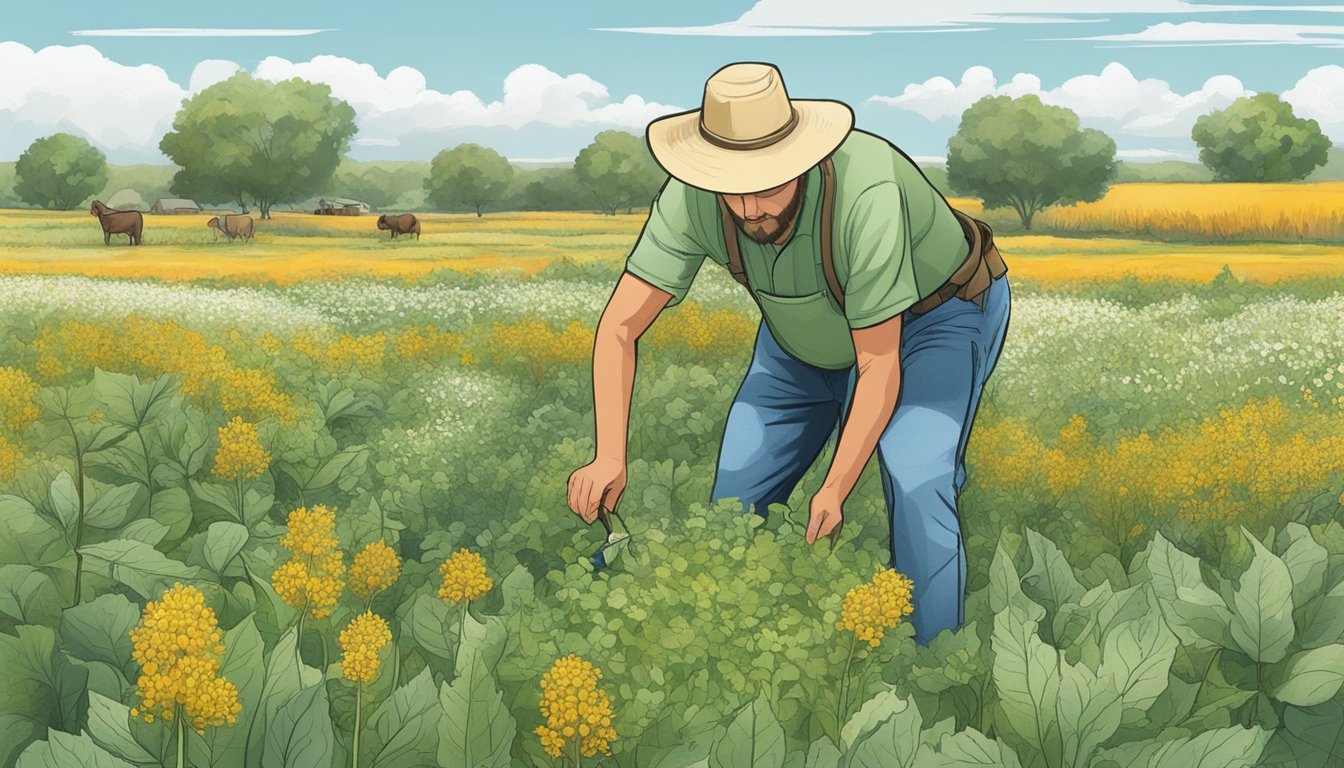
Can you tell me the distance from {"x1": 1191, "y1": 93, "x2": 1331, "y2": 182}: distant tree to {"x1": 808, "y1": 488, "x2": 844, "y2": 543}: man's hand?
12230mm

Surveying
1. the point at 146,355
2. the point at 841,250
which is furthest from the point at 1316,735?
the point at 146,355

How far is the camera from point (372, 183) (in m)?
15.8

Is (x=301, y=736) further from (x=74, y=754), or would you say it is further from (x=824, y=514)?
(x=824, y=514)

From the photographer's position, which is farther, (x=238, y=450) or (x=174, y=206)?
(x=174, y=206)

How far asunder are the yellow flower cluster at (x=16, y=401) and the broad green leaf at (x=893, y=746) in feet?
11.5

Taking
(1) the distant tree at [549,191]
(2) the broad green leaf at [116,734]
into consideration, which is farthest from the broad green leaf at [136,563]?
(1) the distant tree at [549,191]

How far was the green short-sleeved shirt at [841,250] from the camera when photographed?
2.80 meters

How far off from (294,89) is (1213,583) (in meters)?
25.3

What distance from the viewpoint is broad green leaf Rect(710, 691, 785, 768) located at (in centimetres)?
200

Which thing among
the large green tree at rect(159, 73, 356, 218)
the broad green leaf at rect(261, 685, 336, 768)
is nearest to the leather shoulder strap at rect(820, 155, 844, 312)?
the broad green leaf at rect(261, 685, 336, 768)

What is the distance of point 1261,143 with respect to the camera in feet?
46.4

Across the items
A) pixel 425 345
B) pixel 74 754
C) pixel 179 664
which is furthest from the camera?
pixel 425 345

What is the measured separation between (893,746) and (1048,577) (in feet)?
4.09

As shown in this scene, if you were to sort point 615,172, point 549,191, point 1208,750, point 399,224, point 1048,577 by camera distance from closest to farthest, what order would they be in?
point 1208,750
point 1048,577
point 615,172
point 399,224
point 549,191
